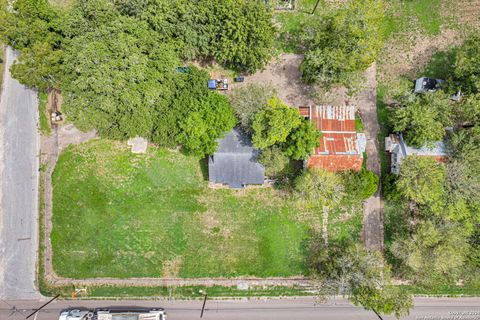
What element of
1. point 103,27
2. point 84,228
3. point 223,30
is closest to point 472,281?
point 223,30

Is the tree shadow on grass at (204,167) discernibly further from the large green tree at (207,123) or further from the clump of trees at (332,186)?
the clump of trees at (332,186)

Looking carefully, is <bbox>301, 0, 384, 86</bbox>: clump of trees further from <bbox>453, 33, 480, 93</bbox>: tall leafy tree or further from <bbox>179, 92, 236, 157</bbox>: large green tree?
<bbox>179, 92, 236, 157</bbox>: large green tree

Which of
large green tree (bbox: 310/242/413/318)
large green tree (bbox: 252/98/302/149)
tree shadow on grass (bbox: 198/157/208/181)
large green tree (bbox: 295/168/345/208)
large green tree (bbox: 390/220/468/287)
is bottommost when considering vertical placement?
large green tree (bbox: 310/242/413/318)

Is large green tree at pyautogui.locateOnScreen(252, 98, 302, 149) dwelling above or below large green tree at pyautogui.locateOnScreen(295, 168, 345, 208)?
above

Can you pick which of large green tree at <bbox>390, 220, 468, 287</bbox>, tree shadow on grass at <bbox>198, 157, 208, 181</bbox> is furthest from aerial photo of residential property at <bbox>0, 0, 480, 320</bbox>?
large green tree at <bbox>390, 220, 468, 287</bbox>

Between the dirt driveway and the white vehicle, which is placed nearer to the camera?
the white vehicle

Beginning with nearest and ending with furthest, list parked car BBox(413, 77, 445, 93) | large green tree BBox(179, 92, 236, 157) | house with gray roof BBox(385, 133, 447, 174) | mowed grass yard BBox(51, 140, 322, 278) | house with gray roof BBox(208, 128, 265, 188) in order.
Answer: large green tree BBox(179, 92, 236, 157)
house with gray roof BBox(208, 128, 265, 188)
house with gray roof BBox(385, 133, 447, 174)
parked car BBox(413, 77, 445, 93)
mowed grass yard BBox(51, 140, 322, 278)

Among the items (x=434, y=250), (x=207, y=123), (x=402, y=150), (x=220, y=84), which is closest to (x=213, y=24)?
(x=220, y=84)

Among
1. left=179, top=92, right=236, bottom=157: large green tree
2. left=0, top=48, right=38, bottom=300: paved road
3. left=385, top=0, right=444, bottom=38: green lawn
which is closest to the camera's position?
left=179, top=92, right=236, bottom=157: large green tree
